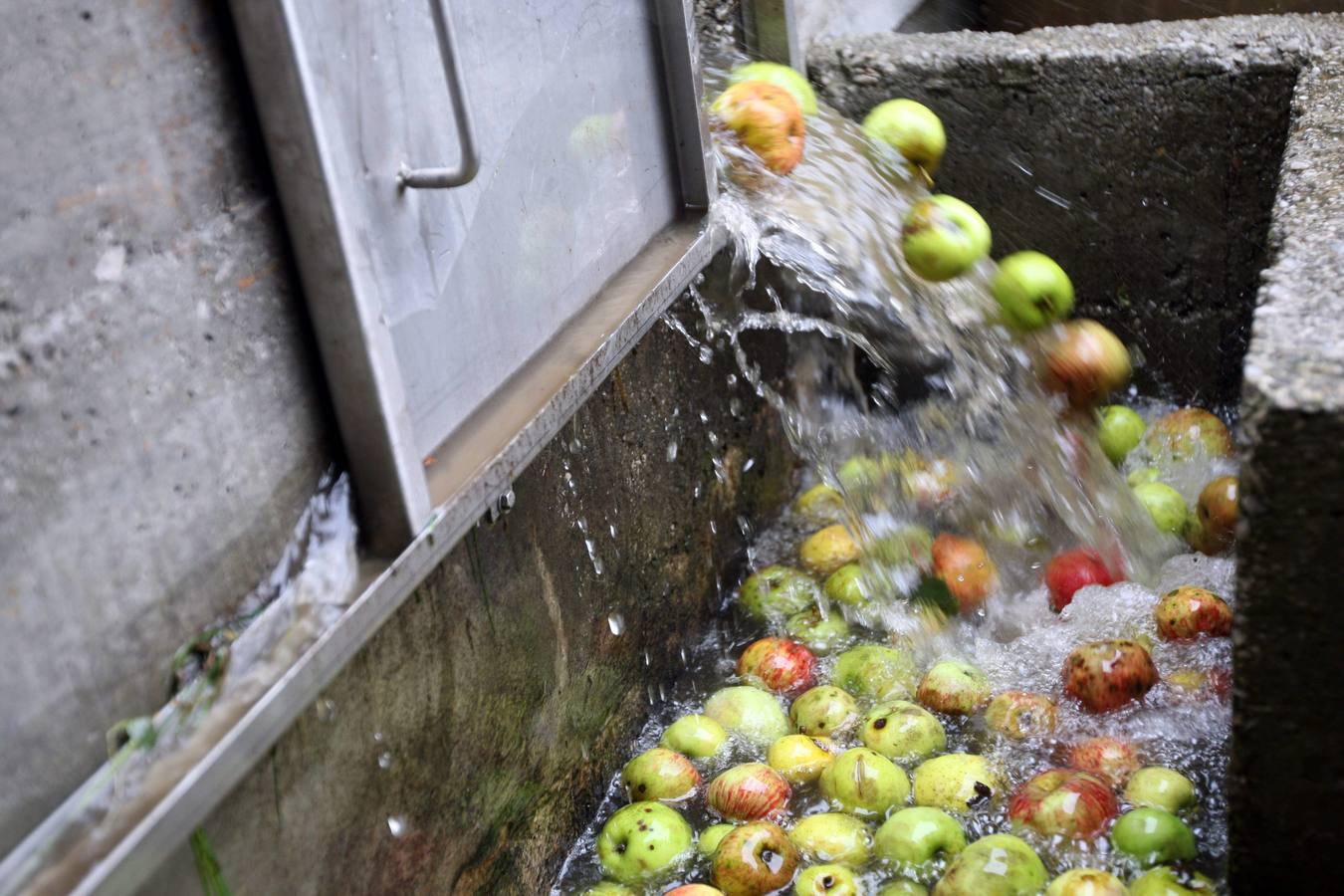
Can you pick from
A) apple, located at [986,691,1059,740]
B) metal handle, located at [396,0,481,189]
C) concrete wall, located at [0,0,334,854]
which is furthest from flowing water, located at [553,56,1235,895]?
concrete wall, located at [0,0,334,854]

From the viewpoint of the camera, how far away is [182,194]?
1451mm

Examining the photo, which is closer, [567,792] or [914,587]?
[567,792]

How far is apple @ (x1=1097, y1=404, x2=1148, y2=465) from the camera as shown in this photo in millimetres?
3592

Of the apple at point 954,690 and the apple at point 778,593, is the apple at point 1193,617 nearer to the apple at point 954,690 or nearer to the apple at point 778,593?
the apple at point 954,690

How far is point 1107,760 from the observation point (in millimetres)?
2512

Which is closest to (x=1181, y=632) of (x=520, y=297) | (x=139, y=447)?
(x=520, y=297)

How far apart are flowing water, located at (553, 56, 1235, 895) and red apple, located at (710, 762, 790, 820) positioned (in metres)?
0.04

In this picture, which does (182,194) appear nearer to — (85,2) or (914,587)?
(85,2)

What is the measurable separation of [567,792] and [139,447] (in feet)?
5.01

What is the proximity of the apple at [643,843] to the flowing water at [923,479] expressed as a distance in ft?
0.10

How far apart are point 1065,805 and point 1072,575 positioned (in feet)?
2.84

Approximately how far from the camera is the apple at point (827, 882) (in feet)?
7.41

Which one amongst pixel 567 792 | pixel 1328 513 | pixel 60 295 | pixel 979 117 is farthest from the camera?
pixel 979 117

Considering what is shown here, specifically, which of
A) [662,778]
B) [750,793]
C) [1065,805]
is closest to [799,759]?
[750,793]
